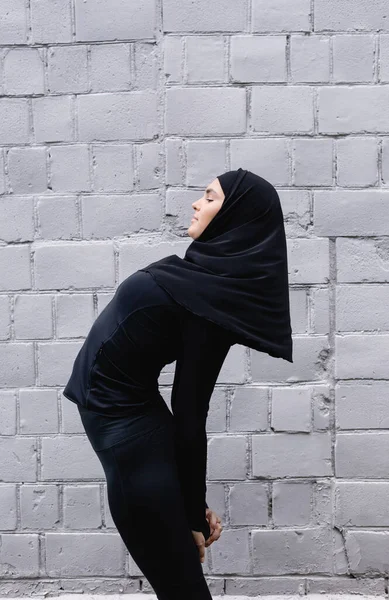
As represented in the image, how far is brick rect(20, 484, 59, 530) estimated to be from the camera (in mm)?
3438

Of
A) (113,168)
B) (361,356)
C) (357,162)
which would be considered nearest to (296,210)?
(357,162)

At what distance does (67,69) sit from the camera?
131 inches

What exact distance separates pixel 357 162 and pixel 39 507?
2024 millimetres

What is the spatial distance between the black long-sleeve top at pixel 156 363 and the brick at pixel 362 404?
4.22ft

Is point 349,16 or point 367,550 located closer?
point 349,16

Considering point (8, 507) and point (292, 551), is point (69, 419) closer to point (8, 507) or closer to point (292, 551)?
point (8, 507)

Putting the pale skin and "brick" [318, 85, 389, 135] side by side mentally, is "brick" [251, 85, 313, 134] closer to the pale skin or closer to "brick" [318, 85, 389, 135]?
"brick" [318, 85, 389, 135]

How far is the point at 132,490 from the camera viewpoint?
2.18 meters

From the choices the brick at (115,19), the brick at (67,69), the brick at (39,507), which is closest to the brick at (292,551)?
the brick at (39,507)

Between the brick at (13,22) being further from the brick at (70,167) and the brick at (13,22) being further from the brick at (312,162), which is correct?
the brick at (312,162)

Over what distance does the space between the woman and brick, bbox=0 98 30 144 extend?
1.41m

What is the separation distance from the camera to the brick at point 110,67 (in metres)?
3.31

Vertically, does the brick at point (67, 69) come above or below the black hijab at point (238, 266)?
above

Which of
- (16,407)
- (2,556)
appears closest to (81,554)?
(2,556)
